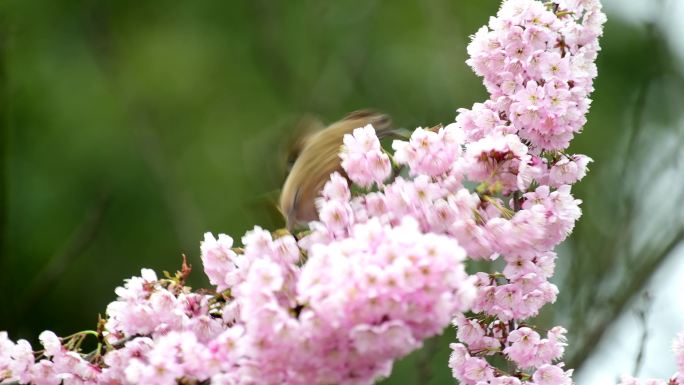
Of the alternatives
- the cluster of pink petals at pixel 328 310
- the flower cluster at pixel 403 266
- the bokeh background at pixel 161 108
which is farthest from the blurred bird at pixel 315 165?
the bokeh background at pixel 161 108

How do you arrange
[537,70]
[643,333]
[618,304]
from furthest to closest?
[618,304]
[643,333]
[537,70]

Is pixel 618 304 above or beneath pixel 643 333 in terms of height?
above

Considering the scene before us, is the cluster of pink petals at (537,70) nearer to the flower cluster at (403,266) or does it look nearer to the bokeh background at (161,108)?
the flower cluster at (403,266)

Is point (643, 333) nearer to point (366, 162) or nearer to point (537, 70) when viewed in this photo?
point (537, 70)

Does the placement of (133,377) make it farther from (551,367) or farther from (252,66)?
(252,66)

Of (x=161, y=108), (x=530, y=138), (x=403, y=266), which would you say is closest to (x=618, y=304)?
(x=530, y=138)

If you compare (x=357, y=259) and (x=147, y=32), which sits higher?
(x=147, y=32)

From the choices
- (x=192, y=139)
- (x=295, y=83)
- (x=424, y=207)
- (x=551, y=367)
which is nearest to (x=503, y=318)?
(x=551, y=367)
